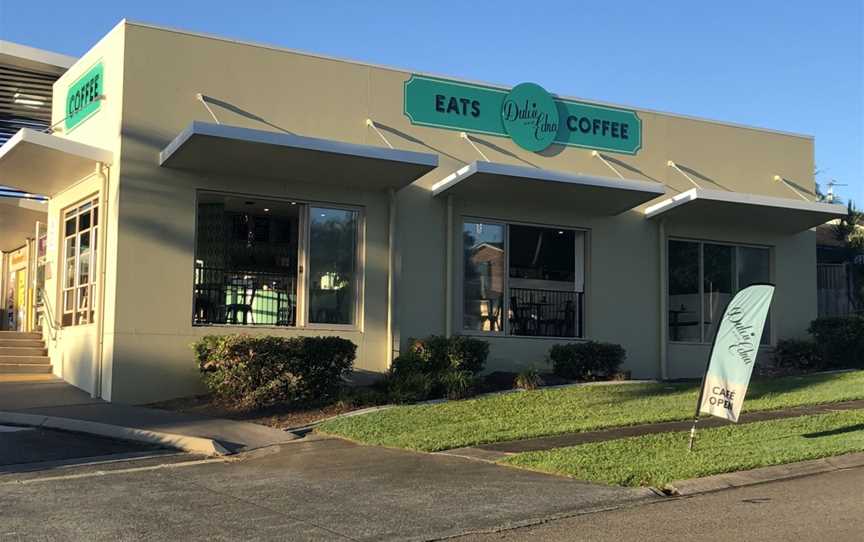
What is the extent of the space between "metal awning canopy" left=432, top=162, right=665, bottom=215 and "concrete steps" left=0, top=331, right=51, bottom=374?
27.3 ft

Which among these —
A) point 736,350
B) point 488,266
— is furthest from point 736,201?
point 736,350

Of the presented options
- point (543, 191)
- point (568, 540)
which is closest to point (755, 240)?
point (543, 191)

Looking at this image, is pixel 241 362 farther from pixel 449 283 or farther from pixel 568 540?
pixel 568 540

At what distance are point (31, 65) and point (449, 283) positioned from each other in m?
9.82

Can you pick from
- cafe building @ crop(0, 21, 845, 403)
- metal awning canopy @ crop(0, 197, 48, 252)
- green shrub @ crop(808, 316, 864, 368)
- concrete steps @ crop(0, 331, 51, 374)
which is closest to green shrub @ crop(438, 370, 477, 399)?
cafe building @ crop(0, 21, 845, 403)

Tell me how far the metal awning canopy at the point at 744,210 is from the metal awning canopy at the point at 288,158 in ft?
18.8

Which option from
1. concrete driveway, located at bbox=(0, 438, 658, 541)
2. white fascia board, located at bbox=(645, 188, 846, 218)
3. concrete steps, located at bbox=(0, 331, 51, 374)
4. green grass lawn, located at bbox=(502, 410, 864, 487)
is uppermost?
white fascia board, located at bbox=(645, 188, 846, 218)

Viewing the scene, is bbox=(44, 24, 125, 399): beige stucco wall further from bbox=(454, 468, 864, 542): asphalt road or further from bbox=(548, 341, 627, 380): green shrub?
bbox=(454, 468, 864, 542): asphalt road

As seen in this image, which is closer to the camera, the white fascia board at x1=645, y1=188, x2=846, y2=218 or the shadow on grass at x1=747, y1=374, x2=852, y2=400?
the shadow on grass at x1=747, y1=374, x2=852, y2=400

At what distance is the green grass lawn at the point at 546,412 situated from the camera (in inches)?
456

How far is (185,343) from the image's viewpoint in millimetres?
14891

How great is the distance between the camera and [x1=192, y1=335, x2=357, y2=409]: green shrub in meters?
13.8

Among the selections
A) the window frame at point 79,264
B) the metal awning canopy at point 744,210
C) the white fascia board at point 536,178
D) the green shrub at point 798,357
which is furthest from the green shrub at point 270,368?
the green shrub at point 798,357

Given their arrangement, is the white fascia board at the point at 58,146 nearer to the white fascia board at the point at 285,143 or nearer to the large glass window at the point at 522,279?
the white fascia board at the point at 285,143
